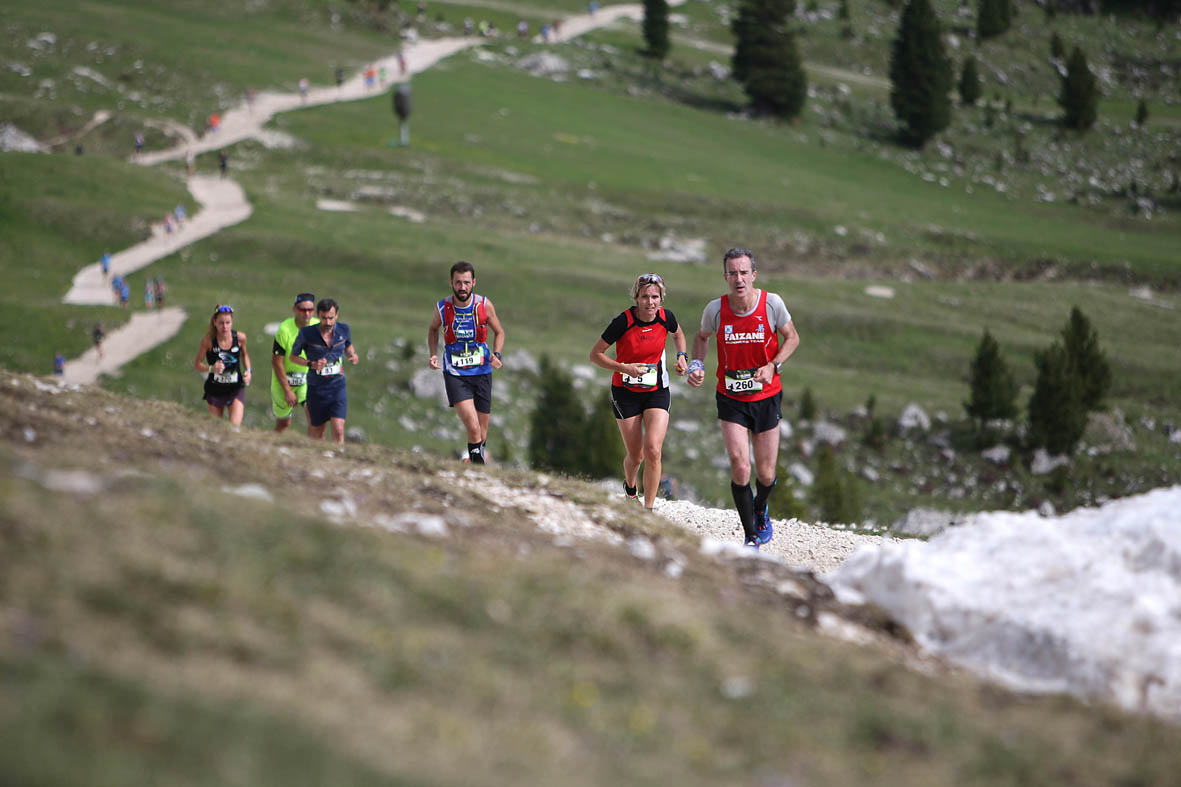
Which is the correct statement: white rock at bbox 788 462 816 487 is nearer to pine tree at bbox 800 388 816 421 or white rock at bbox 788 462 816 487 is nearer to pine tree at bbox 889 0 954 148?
pine tree at bbox 800 388 816 421

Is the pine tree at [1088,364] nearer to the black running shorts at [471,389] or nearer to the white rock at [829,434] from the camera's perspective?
the white rock at [829,434]

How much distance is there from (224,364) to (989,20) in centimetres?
13882

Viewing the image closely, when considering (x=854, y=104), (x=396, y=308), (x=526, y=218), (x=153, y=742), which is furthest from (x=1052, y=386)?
(x=854, y=104)

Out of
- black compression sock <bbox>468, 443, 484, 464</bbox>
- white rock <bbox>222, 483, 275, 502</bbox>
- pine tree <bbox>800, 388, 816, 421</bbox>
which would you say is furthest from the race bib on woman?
pine tree <bbox>800, 388, 816, 421</bbox>

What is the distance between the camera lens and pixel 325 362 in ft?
51.9

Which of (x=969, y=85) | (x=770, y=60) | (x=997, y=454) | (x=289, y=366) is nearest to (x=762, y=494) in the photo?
(x=289, y=366)

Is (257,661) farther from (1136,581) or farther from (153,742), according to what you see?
(1136,581)

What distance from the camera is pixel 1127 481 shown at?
148ft

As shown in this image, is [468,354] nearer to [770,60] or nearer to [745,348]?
[745,348]

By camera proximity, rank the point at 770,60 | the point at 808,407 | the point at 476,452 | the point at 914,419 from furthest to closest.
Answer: the point at 770,60
the point at 914,419
the point at 808,407
the point at 476,452

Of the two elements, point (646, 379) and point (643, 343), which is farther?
point (646, 379)

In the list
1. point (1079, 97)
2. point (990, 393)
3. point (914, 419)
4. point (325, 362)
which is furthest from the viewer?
point (1079, 97)

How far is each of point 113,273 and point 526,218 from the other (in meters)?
26.7

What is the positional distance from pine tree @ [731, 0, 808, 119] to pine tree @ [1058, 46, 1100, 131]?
2784 centimetres
